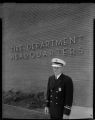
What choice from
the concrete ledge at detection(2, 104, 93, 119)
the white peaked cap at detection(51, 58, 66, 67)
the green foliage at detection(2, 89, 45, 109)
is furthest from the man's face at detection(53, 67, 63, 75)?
the concrete ledge at detection(2, 104, 93, 119)

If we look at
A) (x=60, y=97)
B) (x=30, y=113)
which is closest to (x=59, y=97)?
(x=60, y=97)

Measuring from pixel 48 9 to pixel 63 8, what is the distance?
40 centimetres

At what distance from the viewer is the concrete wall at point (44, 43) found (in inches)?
429

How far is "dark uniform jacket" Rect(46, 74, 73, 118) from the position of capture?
32.3 ft

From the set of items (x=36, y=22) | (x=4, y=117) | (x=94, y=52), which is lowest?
(x=4, y=117)

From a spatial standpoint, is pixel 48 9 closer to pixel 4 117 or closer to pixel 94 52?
pixel 94 52

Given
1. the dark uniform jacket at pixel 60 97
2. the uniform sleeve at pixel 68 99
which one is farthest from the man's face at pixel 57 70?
the uniform sleeve at pixel 68 99

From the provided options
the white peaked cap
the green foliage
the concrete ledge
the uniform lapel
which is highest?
the white peaked cap

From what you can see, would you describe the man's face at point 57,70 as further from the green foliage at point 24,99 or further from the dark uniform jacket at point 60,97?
the green foliage at point 24,99

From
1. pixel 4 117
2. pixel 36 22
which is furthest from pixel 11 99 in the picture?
pixel 36 22

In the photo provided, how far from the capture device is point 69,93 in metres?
9.83

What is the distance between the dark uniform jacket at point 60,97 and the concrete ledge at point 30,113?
101 cm

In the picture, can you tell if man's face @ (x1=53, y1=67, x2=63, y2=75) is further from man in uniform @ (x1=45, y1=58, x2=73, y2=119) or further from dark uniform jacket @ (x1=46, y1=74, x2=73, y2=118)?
dark uniform jacket @ (x1=46, y1=74, x2=73, y2=118)

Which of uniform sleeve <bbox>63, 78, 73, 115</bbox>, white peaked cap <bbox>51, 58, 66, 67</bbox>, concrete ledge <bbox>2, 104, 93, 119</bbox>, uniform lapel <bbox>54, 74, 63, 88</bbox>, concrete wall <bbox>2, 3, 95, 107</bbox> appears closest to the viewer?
uniform sleeve <bbox>63, 78, 73, 115</bbox>
